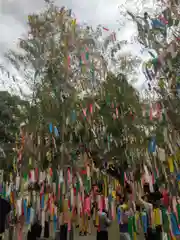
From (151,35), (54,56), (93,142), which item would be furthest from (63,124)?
(151,35)

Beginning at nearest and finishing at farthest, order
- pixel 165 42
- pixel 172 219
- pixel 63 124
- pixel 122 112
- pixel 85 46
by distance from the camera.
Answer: pixel 172 219 → pixel 165 42 → pixel 63 124 → pixel 122 112 → pixel 85 46

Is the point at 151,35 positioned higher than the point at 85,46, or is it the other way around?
the point at 85,46

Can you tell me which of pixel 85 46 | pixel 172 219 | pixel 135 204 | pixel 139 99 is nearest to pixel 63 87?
pixel 85 46

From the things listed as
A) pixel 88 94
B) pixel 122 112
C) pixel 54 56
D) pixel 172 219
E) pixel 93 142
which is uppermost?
pixel 54 56

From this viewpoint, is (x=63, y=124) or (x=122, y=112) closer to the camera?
(x=63, y=124)

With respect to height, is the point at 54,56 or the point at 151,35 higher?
the point at 54,56

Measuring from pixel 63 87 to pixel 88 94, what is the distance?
97 cm

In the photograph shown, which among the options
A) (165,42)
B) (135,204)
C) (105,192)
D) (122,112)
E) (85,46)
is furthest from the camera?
(85,46)

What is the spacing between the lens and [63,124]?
31.6 feet

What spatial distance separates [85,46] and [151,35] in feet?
9.45

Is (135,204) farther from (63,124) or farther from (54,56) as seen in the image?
(54,56)

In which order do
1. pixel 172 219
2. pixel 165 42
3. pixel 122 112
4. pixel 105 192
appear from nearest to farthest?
1. pixel 172 219
2. pixel 105 192
3. pixel 165 42
4. pixel 122 112

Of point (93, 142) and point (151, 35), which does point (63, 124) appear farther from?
point (151, 35)

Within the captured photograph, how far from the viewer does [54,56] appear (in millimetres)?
11195
